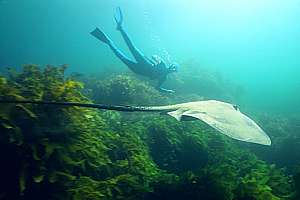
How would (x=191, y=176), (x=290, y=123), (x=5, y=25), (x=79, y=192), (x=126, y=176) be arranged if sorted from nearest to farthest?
(x=79, y=192), (x=191, y=176), (x=126, y=176), (x=290, y=123), (x=5, y=25)

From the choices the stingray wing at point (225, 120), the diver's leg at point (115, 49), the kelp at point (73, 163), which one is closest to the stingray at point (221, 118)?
the stingray wing at point (225, 120)

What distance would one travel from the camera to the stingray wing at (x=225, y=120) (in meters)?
4.88

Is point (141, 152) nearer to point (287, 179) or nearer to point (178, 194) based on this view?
point (178, 194)

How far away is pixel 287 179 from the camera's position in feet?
23.8

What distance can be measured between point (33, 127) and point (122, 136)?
2.80m

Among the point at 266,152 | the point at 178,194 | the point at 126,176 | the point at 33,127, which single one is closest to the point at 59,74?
the point at 33,127

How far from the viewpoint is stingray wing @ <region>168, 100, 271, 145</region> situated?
4.88 m

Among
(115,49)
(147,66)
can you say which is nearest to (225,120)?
(147,66)

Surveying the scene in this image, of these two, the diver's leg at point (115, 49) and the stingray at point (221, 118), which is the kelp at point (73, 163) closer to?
the stingray at point (221, 118)

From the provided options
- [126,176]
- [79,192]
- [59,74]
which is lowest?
[79,192]

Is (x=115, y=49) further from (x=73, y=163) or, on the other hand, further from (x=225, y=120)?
(x=73, y=163)

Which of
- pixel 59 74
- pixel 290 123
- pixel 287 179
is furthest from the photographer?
pixel 290 123

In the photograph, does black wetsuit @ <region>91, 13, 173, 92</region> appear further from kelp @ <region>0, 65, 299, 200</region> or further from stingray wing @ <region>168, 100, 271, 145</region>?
stingray wing @ <region>168, 100, 271, 145</region>

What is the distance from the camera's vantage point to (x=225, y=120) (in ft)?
17.6
